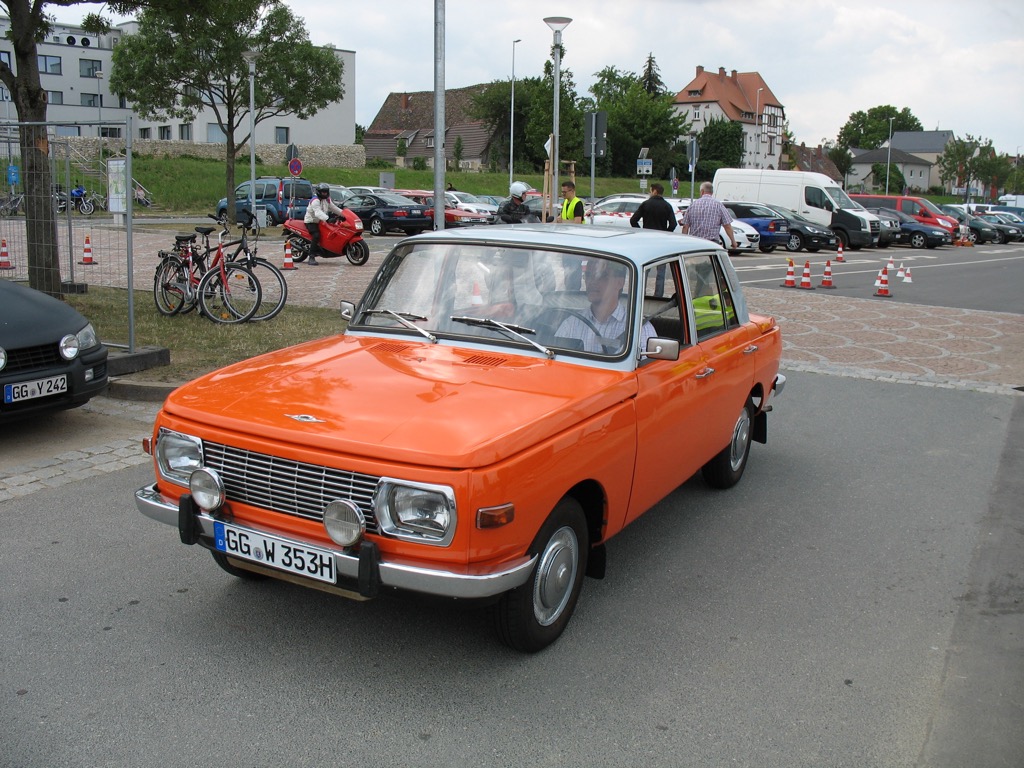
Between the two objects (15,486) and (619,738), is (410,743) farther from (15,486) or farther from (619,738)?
(15,486)

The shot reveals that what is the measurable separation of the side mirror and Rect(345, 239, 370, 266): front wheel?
1754 cm

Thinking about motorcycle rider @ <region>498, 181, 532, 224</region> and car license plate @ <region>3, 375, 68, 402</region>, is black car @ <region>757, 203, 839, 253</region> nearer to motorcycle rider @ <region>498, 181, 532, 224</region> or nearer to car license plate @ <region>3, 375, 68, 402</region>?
motorcycle rider @ <region>498, 181, 532, 224</region>

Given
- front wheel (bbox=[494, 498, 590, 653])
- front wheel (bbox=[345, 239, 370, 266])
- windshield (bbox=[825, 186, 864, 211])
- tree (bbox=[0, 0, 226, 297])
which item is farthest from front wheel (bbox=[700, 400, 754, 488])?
windshield (bbox=[825, 186, 864, 211])

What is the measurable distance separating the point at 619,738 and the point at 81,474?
444cm

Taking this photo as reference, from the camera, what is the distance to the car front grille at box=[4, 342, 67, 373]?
6730 mm

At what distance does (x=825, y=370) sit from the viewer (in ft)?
35.8

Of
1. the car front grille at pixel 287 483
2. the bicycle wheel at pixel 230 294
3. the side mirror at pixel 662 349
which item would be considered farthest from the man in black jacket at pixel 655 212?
the car front grille at pixel 287 483

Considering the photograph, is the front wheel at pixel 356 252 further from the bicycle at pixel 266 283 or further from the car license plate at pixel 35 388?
the car license plate at pixel 35 388

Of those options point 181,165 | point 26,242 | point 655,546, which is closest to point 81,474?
point 655,546

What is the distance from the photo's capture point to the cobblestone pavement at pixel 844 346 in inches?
268

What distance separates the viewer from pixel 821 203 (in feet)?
113

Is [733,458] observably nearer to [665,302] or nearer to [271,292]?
[665,302]

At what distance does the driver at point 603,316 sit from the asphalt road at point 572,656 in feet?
3.94

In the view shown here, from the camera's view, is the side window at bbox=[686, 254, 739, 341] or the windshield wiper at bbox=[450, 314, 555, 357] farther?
the side window at bbox=[686, 254, 739, 341]
